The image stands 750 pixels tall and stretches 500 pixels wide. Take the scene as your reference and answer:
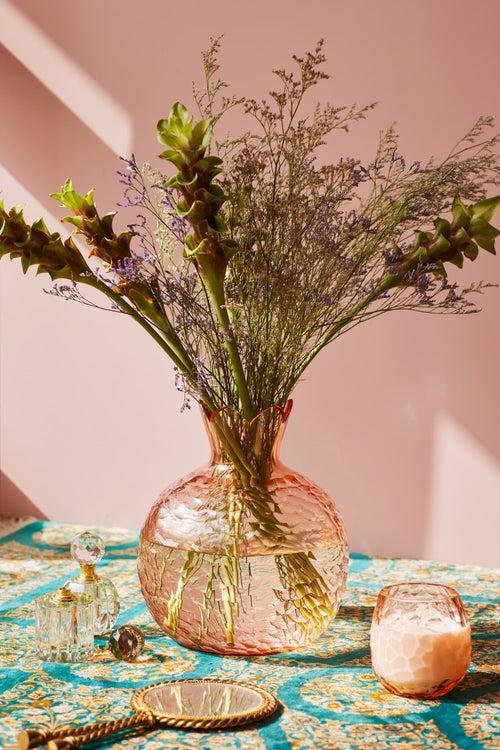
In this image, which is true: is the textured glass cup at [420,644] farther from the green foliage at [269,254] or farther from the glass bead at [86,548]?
the glass bead at [86,548]

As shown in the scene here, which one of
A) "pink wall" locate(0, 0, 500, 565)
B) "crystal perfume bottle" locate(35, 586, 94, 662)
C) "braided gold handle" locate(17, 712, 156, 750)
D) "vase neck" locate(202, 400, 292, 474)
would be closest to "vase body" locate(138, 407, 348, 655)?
"vase neck" locate(202, 400, 292, 474)

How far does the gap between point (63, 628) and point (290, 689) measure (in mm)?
354

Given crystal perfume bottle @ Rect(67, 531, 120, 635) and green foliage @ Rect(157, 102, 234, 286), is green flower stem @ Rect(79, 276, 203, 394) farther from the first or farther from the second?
crystal perfume bottle @ Rect(67, 531, 120, 635)

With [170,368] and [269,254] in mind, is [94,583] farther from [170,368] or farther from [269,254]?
[170,368]

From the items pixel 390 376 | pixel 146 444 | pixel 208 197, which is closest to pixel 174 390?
pixel 146 444

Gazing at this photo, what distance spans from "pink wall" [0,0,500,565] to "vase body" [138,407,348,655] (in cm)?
95

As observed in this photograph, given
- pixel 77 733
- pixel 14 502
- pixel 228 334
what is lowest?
pixel 77 733

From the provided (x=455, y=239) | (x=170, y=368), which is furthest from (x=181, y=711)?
(x=170, y=368)

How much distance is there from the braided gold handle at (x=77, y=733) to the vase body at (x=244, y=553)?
0.79 feet

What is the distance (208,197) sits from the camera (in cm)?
116

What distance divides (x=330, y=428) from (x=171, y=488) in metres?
1.00

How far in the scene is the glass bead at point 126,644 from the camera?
1.34 metres

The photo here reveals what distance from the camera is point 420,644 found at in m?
1.16

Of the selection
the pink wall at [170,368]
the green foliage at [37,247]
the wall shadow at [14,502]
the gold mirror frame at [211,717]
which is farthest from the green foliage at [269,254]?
the wall shadow at [14,502]
